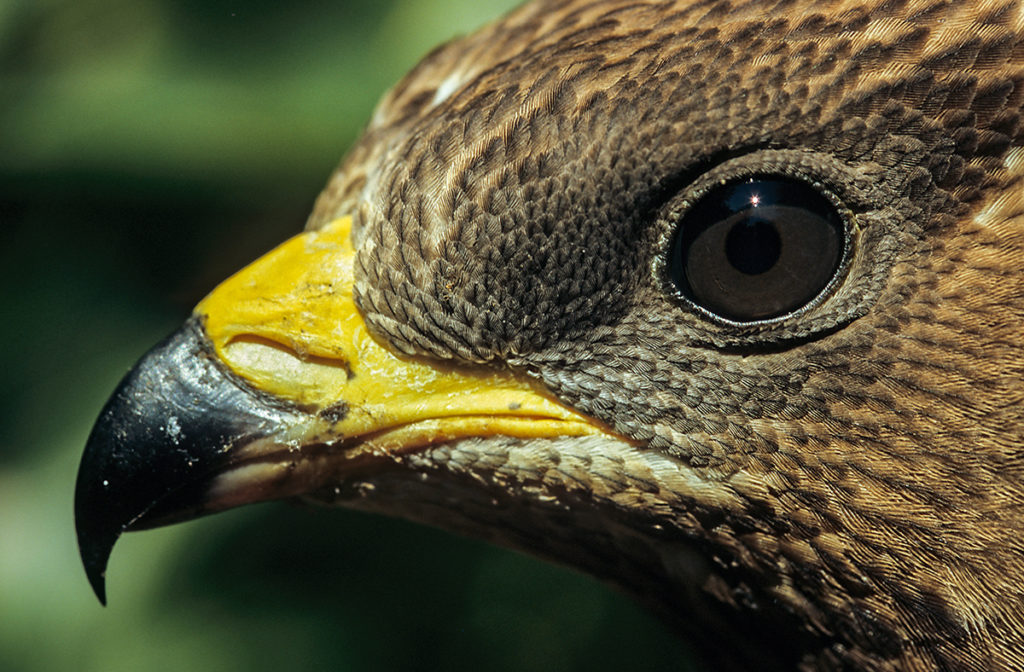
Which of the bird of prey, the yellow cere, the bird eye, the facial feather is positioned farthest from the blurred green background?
the bird eye

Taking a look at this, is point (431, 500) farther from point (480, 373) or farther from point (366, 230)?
point (366, 230)


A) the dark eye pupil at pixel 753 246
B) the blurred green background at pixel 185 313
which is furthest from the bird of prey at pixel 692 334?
the blurred green background at pixel 185 313

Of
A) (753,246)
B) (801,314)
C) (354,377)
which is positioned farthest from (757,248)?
(354,377)

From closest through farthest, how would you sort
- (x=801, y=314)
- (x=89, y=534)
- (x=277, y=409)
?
(x=801, y=314)
(x=277, y=409)
(x=89, y=534)

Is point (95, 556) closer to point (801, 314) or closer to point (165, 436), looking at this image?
point (165, 436)

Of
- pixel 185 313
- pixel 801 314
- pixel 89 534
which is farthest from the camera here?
pixel 185 313

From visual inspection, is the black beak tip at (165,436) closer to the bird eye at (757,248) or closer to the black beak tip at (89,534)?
the black beak tip at (89,534)

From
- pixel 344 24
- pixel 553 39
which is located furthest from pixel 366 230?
pixel 344 24

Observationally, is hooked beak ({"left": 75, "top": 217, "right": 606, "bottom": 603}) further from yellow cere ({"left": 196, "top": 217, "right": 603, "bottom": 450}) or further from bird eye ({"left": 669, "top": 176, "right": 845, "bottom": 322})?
bird eye ({"left": 669, "top": 176, "right": 845, "bottom": 322})
